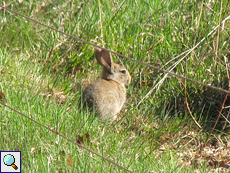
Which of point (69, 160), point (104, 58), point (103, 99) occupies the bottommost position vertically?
point (69, 160)

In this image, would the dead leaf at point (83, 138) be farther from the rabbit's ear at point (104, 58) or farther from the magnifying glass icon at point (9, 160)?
the rabbit's ear at point (104, 58)

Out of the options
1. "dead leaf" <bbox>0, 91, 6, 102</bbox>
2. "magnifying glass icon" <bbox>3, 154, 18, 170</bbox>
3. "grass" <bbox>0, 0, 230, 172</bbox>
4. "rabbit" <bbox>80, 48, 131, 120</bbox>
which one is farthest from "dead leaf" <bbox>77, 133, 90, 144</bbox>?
"dead leaf" <bbox>0, 91, 6, 102</bbox>

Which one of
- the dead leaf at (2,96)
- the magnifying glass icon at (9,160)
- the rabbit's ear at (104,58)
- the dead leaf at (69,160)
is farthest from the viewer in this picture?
the rabbit's ear at (104,58)

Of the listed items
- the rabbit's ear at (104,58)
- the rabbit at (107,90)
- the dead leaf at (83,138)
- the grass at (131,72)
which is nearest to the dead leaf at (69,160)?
the grass at (131,72)

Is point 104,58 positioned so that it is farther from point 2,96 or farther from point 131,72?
point 2,96

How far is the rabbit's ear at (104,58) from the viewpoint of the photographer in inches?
199

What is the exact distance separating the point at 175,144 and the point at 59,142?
1.62m

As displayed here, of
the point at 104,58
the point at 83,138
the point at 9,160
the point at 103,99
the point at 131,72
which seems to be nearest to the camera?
the point at 9,160

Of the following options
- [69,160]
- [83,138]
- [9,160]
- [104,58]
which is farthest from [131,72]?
[9,160]

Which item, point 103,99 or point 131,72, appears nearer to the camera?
point 103,99

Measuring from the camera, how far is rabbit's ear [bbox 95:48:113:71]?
5.05 metres

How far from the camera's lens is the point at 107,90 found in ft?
16.0

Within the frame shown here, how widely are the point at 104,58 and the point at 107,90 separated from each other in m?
0.51

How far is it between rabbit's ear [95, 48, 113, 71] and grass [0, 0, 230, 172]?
1.21 ft
